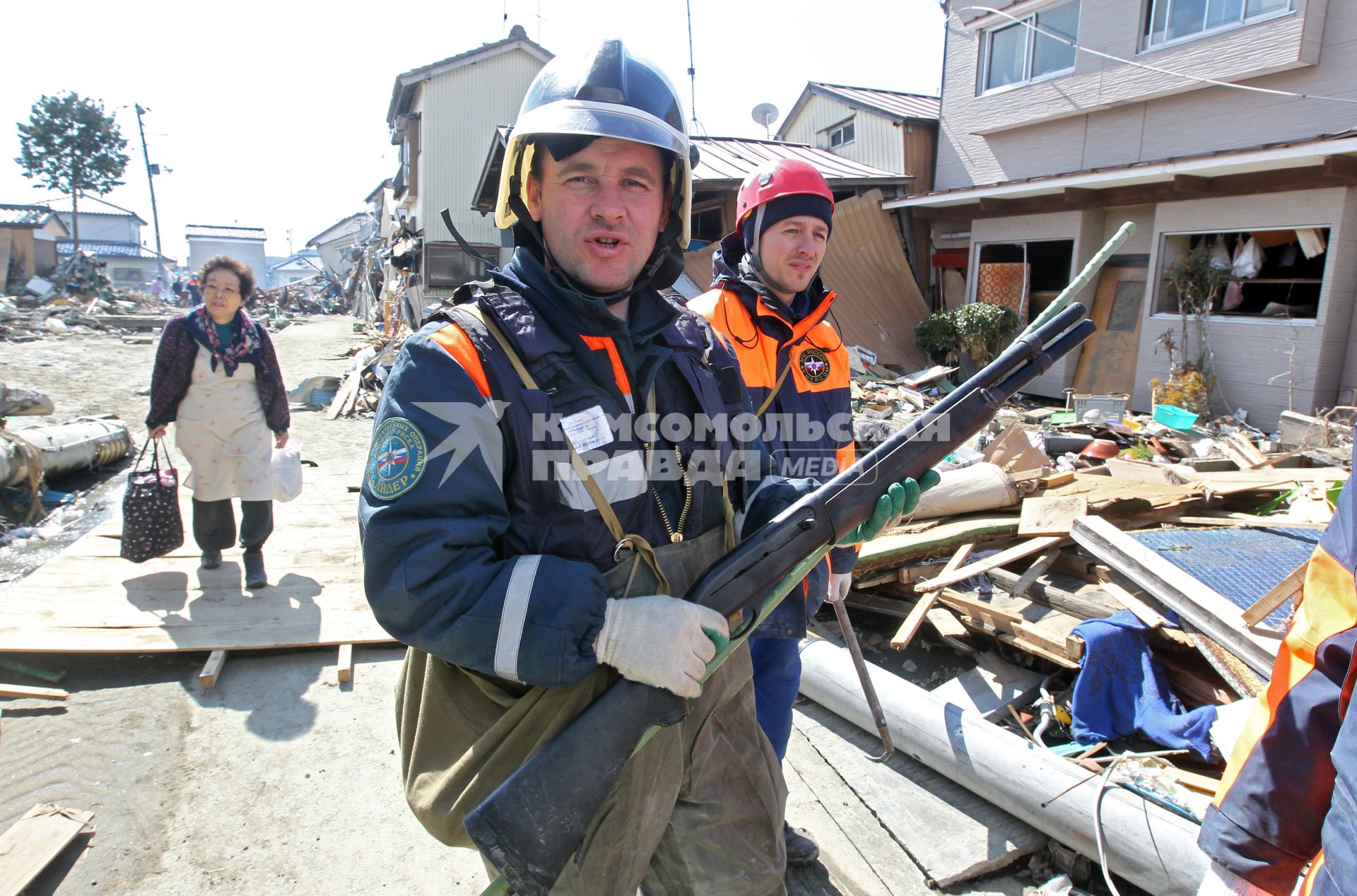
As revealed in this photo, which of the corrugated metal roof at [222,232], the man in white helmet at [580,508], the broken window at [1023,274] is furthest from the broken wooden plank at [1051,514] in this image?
the corrugated metal roof at [222,232]

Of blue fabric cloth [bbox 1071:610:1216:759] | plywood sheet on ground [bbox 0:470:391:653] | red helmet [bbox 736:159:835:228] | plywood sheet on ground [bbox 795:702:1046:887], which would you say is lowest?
plywood sheet on ground [bbox 795:702:1046:887]

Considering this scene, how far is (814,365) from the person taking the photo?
2.80 m

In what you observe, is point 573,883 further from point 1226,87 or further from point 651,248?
point 1226,87

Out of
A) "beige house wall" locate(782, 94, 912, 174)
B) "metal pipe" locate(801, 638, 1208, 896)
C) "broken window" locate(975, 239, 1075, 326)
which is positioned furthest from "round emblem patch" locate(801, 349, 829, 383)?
"beige house wall" locate(782, 94, 912, 174)

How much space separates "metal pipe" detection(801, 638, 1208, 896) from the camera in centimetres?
230

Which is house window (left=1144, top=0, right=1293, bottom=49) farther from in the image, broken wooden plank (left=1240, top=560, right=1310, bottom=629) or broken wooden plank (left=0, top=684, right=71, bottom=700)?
broken wooden plank (left=0, top=684, right=71, bottom=700)

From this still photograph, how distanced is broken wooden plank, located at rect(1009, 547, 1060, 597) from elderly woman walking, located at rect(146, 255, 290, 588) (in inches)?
176

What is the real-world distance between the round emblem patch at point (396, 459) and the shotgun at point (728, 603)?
20.9 inches

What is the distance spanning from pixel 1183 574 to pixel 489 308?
340 cm

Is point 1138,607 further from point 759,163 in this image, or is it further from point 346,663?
point 759,163

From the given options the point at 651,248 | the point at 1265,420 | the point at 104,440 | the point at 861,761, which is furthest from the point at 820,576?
the point at 1265,420

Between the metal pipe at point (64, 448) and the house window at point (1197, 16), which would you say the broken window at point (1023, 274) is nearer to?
the house window at point (1197, 16)

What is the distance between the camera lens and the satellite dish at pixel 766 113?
15508mm

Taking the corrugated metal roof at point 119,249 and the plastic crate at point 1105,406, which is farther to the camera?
the corrugated metal roof at point 119,249
